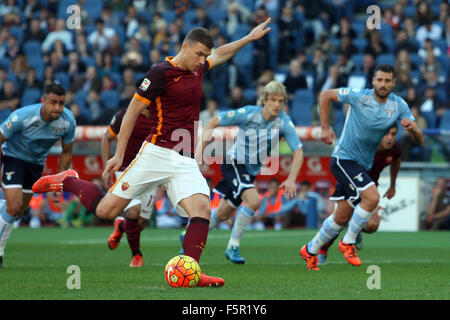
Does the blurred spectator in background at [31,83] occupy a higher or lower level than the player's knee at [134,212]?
higher

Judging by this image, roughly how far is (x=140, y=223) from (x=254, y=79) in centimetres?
1237

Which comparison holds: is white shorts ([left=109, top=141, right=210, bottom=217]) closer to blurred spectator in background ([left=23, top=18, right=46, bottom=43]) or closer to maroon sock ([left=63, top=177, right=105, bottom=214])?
maroon sock ([left=63, top=177, right=105, bottom=214])

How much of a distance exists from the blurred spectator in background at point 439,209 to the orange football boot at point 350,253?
26.3 ft

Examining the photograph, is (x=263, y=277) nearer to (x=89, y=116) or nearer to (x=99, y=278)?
(x=99, y=278)

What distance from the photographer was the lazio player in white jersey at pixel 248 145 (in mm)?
10750

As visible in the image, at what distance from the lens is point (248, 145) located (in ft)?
37.2

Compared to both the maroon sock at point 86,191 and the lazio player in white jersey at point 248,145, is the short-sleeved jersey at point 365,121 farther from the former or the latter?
the maroon sock at point 86,191

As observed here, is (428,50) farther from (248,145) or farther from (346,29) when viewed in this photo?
(248,145)

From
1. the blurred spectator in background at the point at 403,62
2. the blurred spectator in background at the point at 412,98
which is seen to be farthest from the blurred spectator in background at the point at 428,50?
the blurred spectator in background at the point at 412,98

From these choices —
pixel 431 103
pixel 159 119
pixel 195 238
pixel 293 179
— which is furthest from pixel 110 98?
pixel 195 238

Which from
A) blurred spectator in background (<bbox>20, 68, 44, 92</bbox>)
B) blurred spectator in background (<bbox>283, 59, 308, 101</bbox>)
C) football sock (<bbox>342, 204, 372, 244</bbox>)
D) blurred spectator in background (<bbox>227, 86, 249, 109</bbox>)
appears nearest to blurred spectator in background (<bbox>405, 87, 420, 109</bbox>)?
blurred spectator in background (<bbox>283, 59, 308, 101</bbox>)

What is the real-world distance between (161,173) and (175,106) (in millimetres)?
613

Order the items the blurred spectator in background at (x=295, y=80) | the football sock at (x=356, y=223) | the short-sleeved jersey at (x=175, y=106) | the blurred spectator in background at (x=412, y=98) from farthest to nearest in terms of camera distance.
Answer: the blurred spectator in background at (x=295, y=80) → the blurred spectator in background at (x=412, y=98) → the football sock at (x=356, y=223) → the short-sleeved jersey at (x=175, y=106)

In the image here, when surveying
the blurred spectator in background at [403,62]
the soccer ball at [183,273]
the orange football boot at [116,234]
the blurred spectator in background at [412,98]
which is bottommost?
the orange football boot at [116,234]
